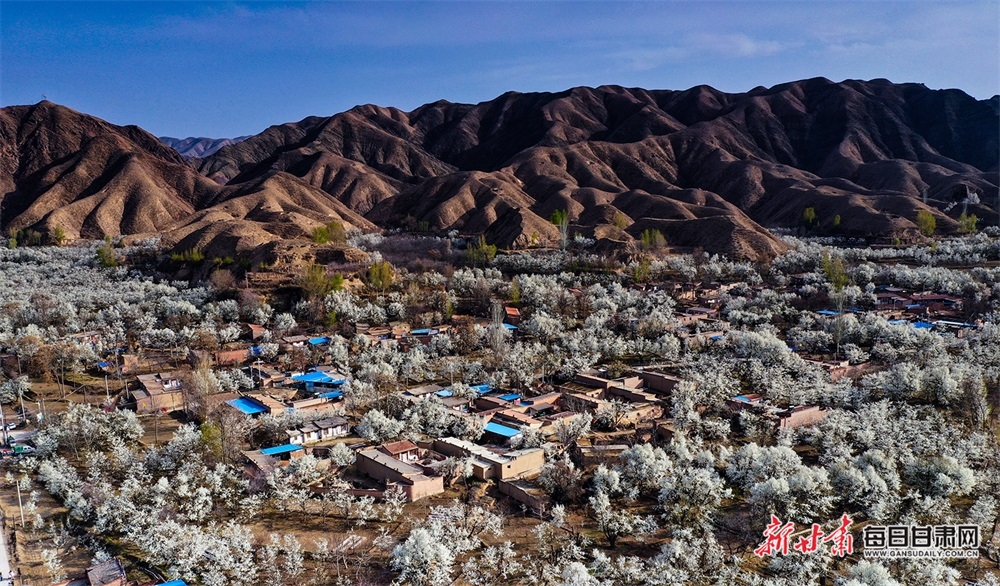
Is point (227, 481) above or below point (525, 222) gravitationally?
below

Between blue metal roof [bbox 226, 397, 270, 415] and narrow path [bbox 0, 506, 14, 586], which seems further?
blue metal roof [bbox 226, 397, 270, 415]

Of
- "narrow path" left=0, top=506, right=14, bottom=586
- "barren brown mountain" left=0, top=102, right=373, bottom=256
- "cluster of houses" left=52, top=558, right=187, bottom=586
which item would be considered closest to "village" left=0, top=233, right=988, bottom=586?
"cluster of houses" left=52, top=558, right=187, bottom=586

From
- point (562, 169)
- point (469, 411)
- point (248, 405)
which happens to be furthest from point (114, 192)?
point (469, 411)

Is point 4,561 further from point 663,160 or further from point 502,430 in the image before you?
point 663,160

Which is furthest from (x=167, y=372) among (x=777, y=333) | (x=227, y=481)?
(x=777, y=333)

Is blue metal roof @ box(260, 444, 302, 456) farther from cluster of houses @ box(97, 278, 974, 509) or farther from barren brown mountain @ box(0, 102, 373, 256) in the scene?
barren brown mountain @ box(0, 102, 373, 256)

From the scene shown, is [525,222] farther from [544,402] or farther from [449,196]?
[544,402]
